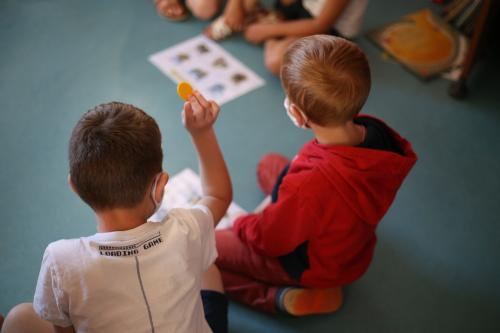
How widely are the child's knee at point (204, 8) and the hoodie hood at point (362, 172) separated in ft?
4.33

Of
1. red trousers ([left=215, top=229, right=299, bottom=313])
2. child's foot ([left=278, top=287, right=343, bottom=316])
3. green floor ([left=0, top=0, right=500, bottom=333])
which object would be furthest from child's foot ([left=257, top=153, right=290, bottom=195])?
child's foot ([left=278, top=287, right=343, bottom=316])

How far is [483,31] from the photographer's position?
1.67 m

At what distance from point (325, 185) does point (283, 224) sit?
150 millimetres

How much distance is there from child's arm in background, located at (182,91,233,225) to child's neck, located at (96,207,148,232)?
228mm

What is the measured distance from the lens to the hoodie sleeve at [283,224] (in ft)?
3.11

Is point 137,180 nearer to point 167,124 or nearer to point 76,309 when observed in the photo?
point 76,309

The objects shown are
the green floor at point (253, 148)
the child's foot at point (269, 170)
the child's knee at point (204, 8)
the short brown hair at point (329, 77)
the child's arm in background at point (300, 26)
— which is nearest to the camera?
the short brown hair at point (329, 77)

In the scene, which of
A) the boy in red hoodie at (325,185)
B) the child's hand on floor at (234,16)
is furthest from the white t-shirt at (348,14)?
the boy in red hoodie at (325,185)

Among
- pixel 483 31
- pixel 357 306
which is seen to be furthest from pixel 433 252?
pixel 483 31

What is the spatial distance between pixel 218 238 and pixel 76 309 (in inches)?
22.9

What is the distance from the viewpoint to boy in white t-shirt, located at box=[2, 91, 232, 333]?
67 centimetres

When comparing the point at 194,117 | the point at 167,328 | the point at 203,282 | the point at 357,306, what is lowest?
the point at 357,306

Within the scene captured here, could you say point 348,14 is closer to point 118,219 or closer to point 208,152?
point 208,152

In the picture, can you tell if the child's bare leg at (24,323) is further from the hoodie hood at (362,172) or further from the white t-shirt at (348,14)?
the white t-shirt at (348,14)
